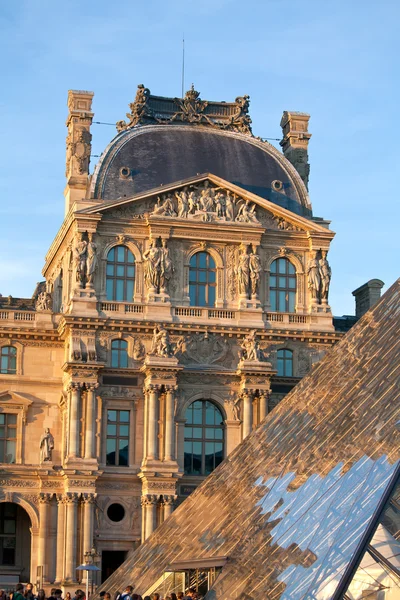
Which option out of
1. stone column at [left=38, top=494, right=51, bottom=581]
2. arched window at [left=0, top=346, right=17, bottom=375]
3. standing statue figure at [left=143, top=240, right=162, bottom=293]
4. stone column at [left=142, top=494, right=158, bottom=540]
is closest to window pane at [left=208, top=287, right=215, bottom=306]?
standing statue figure at [left=143, top=240, right=162, bottom=293]

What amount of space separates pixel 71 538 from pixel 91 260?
9.94 metres

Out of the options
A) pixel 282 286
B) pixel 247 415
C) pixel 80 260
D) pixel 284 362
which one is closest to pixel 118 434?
pixel 247 415

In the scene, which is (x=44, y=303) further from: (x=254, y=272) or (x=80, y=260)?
(x=254, y=272)

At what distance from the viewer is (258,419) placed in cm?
4931

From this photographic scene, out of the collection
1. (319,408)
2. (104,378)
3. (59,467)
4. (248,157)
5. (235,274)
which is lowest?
(319,408)

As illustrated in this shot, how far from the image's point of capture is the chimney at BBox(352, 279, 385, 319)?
57.6 m

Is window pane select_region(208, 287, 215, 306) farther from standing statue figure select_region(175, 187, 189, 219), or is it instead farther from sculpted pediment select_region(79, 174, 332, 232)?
standing statue figure select_region(175, 187, 189, 219)

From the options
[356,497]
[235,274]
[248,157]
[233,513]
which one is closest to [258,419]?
[235,274]

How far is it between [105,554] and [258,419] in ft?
23.9

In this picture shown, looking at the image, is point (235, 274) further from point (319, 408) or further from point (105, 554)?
point (319, 408)

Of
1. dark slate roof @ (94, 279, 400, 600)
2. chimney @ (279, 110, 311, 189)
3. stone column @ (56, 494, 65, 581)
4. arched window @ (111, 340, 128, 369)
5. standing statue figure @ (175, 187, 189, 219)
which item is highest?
chimney @ (279, 110, 311, 189)

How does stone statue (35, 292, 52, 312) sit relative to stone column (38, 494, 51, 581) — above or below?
above

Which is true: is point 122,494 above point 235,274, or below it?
below

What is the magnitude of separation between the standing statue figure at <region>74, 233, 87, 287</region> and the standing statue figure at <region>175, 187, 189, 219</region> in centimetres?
384
